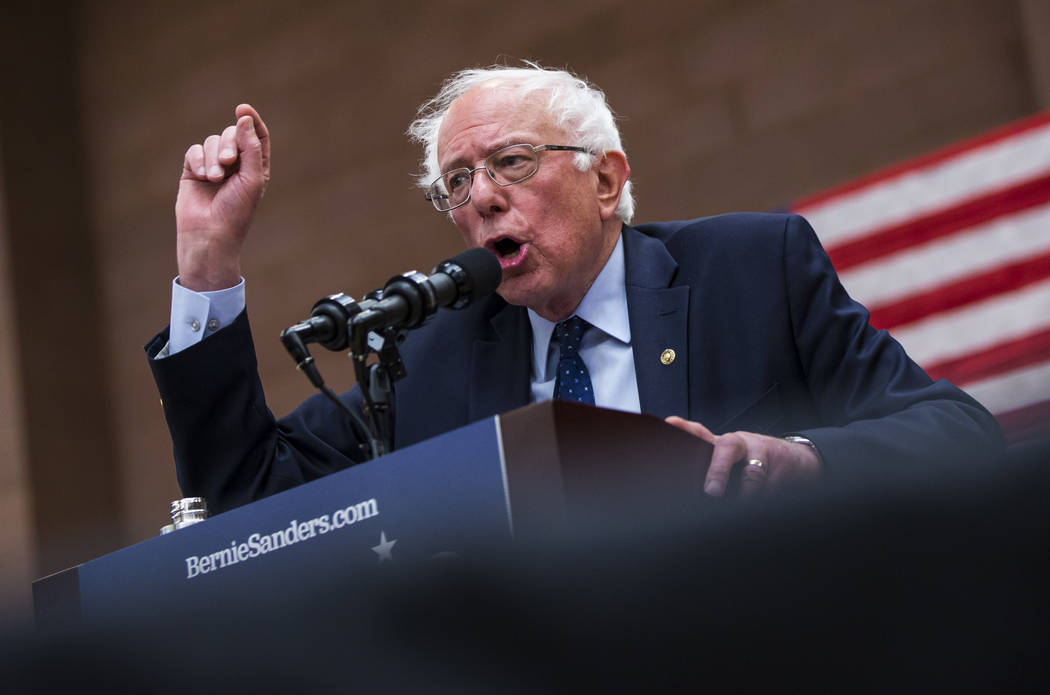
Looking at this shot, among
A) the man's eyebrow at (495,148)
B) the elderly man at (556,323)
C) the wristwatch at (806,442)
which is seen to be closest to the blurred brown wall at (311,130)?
the elderly man at (556,323)

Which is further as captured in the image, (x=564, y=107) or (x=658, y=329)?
(x=564, y=107)

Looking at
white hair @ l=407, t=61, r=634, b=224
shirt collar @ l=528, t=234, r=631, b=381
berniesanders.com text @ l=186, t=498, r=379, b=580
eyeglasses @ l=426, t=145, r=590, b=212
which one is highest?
white hair @ l=407, t=61, r=634, b=224

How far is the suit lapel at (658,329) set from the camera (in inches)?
69.4

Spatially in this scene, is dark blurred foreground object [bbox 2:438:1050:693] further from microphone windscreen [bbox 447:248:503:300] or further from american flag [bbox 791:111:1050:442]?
american flag [bbox 791:111:1050:442]

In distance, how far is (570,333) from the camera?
6.34 feet

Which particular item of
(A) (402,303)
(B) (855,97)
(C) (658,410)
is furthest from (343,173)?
(A) (402,303)

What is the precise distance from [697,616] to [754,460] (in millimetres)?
743

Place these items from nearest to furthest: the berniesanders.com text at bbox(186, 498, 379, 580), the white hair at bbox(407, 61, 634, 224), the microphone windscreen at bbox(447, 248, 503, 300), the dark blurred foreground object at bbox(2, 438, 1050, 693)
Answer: the dark blurred foreground object at bbox(2, 438, 1050, 693)
the berniesanders.com text at bbox(186, 498, 379, 580)
the microphone windscreen at bbox(447, 248, 503, 300)
the white hair at bbox(407, 61, 634, 224)

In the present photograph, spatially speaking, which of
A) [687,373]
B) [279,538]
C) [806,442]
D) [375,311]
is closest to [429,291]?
[375,311]

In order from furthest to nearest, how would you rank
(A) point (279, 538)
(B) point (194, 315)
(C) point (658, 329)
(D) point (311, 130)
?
(D) point (311, 130) → (C) point (658, 329) → (B) point (194, 315) → (A) point (279, 538)

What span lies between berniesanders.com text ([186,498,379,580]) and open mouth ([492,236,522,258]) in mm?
916

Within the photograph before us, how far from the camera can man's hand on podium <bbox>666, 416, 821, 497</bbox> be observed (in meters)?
1.16

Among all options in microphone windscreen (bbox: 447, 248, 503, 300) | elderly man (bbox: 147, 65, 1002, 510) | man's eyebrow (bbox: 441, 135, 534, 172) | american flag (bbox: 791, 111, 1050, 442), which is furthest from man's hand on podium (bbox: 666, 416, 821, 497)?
american flag (bbox: 791, 111, 1050, 442)

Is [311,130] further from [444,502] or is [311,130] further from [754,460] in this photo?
[444,502]
